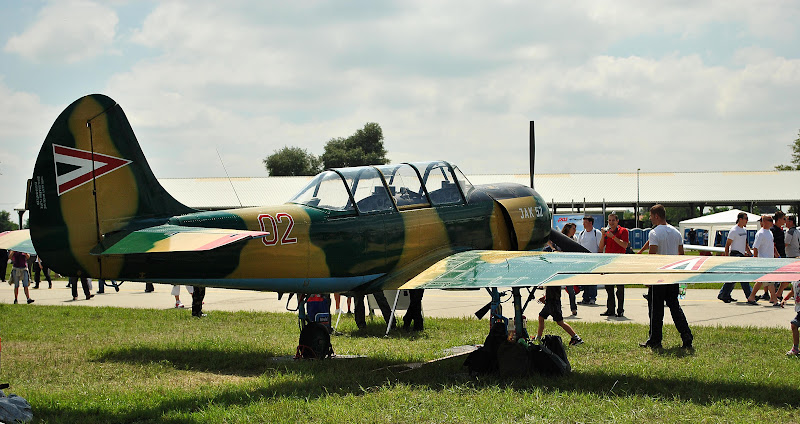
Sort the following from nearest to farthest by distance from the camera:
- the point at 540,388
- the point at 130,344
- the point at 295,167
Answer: the point at 540,388, the point at 130,344, the point at 295,167

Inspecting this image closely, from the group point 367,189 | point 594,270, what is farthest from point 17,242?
point 594,270

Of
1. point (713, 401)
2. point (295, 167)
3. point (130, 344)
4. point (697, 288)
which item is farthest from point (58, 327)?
point (295, 167)

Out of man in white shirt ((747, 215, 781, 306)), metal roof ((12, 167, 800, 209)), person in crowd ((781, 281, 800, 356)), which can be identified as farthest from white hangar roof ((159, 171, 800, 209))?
person in crowd ((781, 281, 800, 356))

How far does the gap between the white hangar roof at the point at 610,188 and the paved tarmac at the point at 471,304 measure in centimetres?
2492

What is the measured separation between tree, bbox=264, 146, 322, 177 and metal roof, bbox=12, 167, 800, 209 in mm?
29692

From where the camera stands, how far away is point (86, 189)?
23.0ft

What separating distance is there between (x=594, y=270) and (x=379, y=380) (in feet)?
7.91

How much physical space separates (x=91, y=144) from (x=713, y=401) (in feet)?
20.6

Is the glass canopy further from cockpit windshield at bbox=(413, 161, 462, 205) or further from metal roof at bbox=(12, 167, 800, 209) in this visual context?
metal roof at bbox=(12, 167, 800, 209)

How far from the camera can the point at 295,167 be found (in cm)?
8156

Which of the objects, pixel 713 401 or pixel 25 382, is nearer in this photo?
pixel 713 401

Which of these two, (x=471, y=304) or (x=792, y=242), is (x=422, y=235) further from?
(x=792, y=242)

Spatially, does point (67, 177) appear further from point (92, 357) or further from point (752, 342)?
point (752, 342)

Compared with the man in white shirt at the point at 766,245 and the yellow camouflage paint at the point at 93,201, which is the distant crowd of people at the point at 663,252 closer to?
the man in white shirt at the point at 766,245
